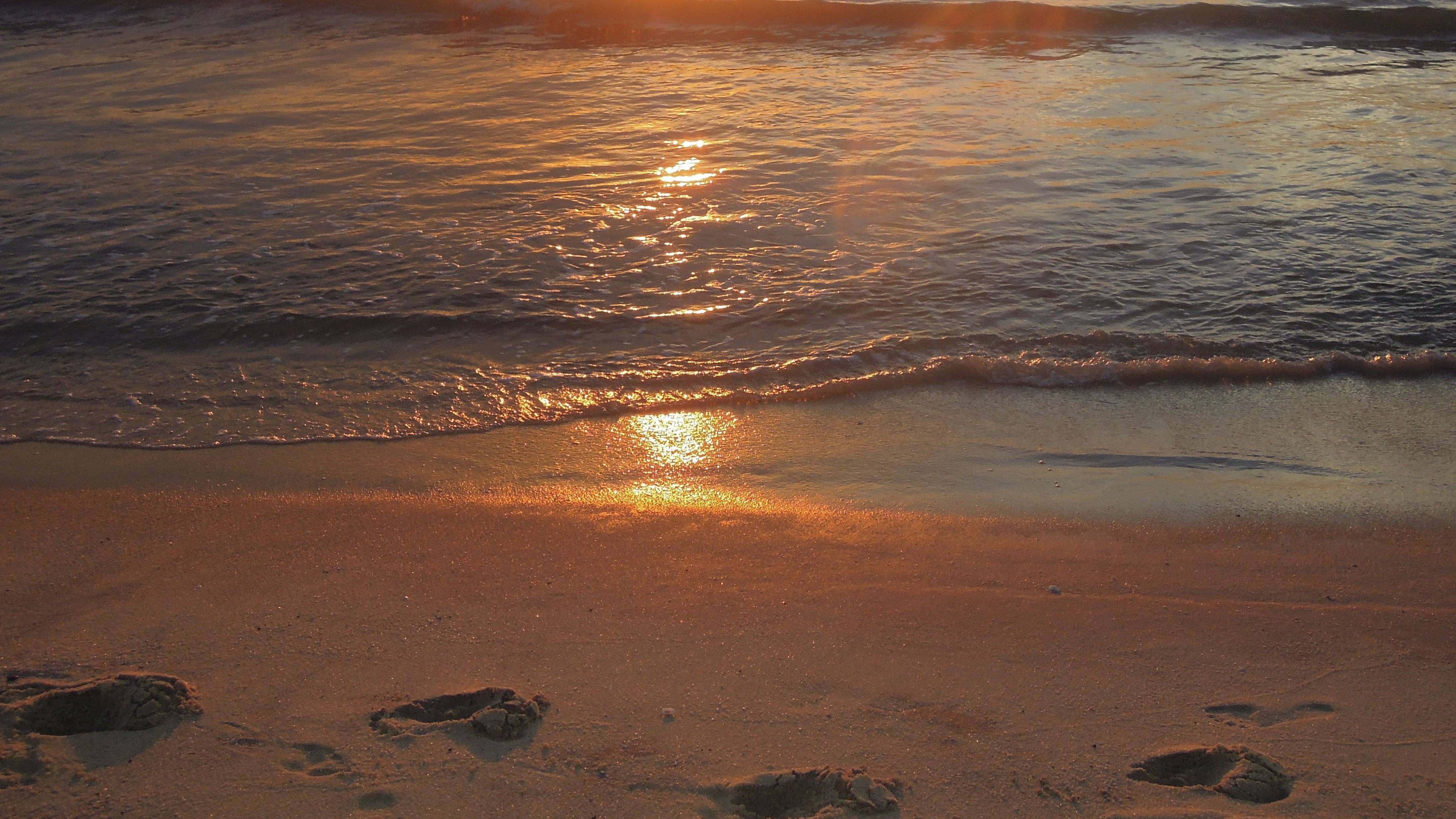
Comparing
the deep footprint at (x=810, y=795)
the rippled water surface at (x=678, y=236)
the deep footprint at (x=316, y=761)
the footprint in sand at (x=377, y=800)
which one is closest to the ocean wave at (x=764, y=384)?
the rippled water surface at (x=678, y=236)

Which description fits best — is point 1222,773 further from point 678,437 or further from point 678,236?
point 678,236

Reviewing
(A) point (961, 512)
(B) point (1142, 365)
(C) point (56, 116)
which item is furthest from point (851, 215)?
(C) point (56, 116)

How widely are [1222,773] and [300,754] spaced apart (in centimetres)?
216

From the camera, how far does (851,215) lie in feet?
21.5

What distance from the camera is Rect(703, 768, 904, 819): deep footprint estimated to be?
6.88 feet

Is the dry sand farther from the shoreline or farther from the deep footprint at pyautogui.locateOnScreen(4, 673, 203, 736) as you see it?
the shoreline

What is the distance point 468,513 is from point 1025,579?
193 centimetres

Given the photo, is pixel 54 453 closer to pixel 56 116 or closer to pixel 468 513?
pixel 468 513

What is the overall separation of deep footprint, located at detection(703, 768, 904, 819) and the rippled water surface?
2317 mm

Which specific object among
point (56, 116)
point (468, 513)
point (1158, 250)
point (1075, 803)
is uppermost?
point (56, 116)

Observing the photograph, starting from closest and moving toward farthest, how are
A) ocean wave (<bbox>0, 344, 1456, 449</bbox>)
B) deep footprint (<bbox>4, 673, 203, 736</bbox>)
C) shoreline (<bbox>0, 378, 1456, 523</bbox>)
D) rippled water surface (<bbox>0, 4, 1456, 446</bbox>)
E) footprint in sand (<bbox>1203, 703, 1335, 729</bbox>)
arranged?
deep footprint (<bbox>4, 673, 203, 736</bbox>)
footprint in sand (<bbox>1203, 703, 1335, 729</bbox>)
shoreline (<bbox>0, 378, 1456, 523</bbox>)
ocean wave (<bbox>0, 344, 1456, 449</bbox>)
rippled water surface (<bbox>0, 4, 1456, 446</bbox>)

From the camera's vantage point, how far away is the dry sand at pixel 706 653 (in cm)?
217

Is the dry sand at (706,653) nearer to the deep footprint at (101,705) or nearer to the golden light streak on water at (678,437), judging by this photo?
the deep footprint at (101,705)

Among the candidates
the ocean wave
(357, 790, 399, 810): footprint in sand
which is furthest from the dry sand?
the ocean wave
